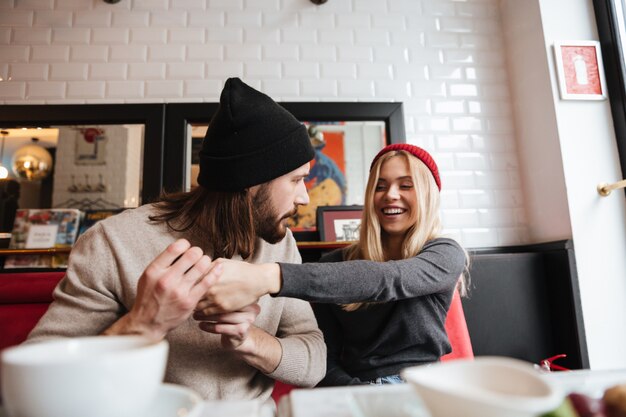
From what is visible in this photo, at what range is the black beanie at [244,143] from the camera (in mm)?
1126

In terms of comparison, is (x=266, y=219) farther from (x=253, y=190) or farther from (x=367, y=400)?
(x=367, y=400)

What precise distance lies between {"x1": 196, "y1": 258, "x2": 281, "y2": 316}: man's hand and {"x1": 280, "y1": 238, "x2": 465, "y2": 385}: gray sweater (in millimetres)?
294

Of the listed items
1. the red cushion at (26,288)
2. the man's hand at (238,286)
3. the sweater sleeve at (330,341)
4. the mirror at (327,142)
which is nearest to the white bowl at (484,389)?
the man's hand at (238,286)

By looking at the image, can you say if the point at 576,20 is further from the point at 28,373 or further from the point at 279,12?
the point at 28,373

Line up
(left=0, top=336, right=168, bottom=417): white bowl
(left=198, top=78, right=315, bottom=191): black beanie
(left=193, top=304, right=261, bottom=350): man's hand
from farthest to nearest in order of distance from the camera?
(left=198, top=78, right=315, bottom=191): black beanie, (left=193, top=304, right=261, bottom=350): man's hand, (left=0, top=336, right=168, bottom=417): white bowl

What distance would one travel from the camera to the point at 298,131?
4.11ft

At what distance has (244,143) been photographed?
113 centimetres

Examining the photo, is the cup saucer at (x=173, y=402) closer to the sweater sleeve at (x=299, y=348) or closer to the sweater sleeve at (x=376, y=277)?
the sweater sleeve at (x=376, y=277)

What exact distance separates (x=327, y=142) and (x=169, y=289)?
194 centimetres

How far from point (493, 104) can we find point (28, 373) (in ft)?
8.94

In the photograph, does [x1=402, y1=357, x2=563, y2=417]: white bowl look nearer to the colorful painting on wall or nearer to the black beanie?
the black beanie

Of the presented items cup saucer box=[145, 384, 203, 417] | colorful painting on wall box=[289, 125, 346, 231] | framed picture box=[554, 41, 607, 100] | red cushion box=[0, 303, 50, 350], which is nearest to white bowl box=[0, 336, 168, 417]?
cup saucer box=[145, 384, 203, 417]

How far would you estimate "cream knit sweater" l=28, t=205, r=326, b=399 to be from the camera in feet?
3.07

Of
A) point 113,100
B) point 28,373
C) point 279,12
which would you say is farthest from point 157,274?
point 279,12
